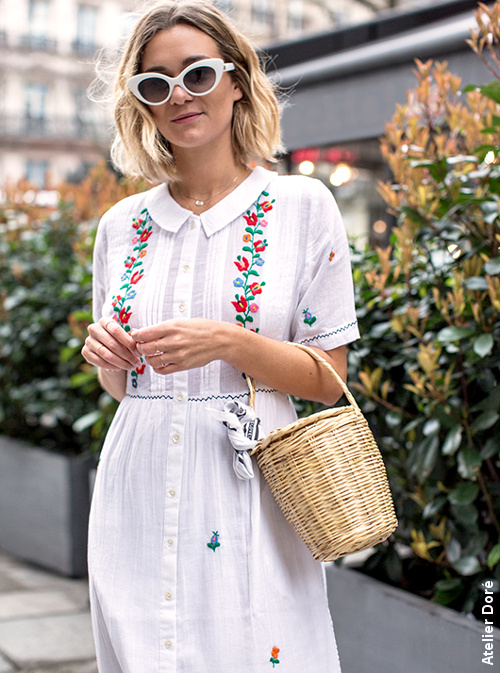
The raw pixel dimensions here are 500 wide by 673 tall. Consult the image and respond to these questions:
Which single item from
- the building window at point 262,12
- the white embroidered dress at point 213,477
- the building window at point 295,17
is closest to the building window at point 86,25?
the building window at point 262,12

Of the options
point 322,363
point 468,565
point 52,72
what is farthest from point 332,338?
point 52,72

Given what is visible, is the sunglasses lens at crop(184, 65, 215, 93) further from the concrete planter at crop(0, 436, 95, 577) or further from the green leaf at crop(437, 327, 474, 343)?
the concrete planter at crop(0, 436, 95, 577)

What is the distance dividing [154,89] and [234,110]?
0.72ft

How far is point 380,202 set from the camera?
23.8 feet

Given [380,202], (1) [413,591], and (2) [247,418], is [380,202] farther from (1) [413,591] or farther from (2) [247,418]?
(2) [247,418]

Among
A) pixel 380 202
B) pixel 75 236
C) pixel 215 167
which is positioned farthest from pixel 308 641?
pixel 380 202

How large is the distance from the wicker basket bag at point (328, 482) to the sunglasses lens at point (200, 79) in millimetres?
721

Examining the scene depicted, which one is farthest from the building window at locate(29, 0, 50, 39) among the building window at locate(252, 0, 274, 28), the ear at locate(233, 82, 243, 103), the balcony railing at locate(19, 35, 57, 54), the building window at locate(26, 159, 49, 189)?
the ear at locate(233, 82, 243, 103)

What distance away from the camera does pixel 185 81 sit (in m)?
1.59

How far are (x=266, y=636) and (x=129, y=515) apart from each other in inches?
14.9

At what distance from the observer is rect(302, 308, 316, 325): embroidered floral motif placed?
1598mm

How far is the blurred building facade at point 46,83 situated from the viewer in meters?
35.4

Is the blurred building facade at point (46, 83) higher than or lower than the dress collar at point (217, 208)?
higher

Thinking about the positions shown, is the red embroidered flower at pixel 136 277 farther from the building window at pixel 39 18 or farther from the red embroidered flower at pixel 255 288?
the building window at pixel 39 18
